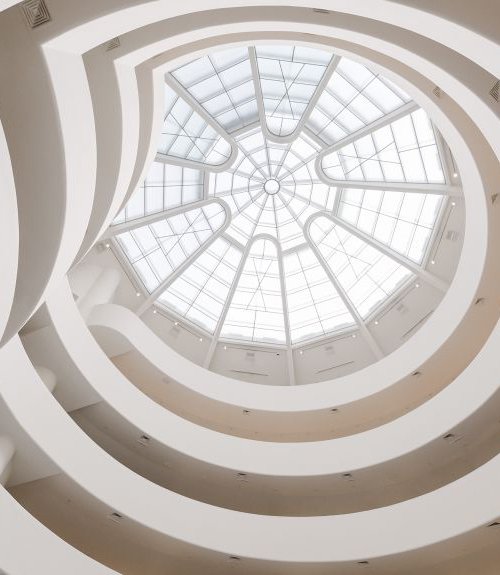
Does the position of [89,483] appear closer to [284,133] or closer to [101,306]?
[101,306]

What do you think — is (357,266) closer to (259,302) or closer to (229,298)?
(259,302)

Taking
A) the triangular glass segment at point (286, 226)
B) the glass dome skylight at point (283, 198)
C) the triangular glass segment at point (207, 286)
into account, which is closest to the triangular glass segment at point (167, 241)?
the glass dome skylight at point (283, 198)

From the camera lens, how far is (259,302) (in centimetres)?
2552

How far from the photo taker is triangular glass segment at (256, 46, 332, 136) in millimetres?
18672

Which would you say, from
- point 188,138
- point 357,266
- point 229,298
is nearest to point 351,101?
point 188,138

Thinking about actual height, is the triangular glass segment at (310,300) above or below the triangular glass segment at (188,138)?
below

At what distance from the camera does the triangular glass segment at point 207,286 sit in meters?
24.9

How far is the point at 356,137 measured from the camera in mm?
20703

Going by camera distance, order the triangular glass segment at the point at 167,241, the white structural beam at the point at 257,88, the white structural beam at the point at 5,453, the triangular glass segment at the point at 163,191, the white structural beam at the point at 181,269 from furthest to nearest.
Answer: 1. the white structural beam at the point at 181,269
2. the triangular glass segment at the point at 167,241
3. the triangular glass segment at the point at 163,191
4. the white structural beam at the point at 257,88
5. the white structural beam at the point at 5,453

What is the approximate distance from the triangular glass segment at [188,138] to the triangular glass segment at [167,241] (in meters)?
2.55

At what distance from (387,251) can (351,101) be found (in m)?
6.64

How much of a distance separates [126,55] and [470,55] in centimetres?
595

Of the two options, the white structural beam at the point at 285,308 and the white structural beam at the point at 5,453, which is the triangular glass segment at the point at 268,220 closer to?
the white structural beam at the point at 285,308

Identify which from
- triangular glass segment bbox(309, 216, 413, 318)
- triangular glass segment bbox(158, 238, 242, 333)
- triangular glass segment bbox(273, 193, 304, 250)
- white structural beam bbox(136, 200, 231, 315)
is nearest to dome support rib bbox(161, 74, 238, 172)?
white structural beam bbox(136, 200, 231, 315)
